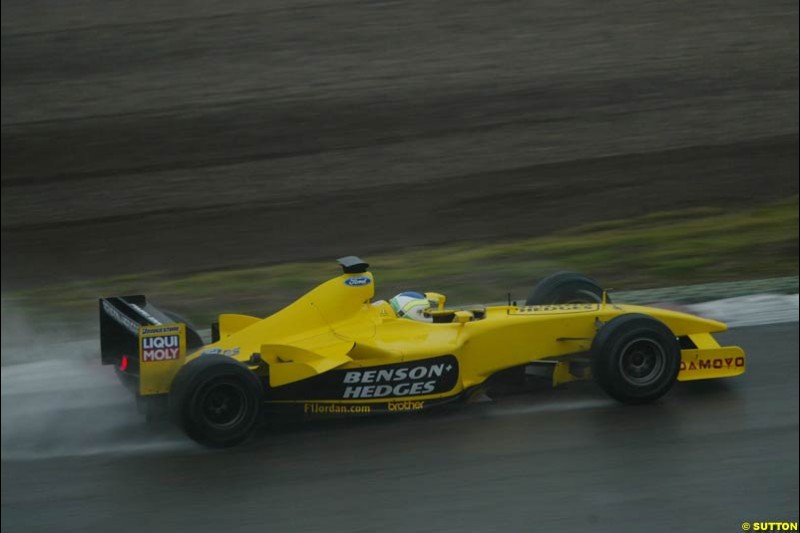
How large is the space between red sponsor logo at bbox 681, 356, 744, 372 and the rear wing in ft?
10.1

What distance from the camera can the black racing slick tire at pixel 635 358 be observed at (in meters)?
5.82

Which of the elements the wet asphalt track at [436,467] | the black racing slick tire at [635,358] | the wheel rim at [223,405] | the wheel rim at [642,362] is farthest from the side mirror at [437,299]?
the wheel rim at [223,405]

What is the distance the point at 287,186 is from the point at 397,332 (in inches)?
222

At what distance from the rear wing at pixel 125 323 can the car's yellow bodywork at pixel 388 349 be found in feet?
0.56

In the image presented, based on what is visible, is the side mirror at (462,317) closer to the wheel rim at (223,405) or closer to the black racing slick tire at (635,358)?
the black racing slick tire at (635,358)

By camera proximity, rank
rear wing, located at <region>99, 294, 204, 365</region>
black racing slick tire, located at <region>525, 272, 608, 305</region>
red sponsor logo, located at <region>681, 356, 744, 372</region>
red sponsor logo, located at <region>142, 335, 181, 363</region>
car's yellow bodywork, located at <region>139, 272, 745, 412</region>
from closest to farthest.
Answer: rear wing, located at <region>99, 294, 204, 365</region> < red sponsor logo, located at <region>142, 335, 181, 363</region> < car's yellow bodywork, located at <region>139, 272, 745, 412</region> < red sponsor logo, located at <region>681, 356, 744, 372</region> < black racing slick tire, located at <region>525, 272, 608, 305</region>

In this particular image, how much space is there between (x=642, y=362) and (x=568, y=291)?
0.67m

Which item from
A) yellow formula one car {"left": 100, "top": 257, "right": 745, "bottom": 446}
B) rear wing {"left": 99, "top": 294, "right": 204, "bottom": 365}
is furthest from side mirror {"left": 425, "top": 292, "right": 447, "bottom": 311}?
rear wing {"left": 99, "top": 294, "right": 204, "bottom": 365}

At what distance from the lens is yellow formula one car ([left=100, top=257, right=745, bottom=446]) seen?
5.33 meters

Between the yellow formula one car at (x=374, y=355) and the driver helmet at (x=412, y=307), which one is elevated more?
the driver helmet at (x=412, y=307)

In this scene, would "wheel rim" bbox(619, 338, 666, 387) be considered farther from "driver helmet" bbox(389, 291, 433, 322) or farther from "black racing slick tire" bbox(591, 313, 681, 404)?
"driver helmet" bbox(389, 291, 433, 322)

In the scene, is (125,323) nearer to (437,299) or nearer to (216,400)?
(216,400)

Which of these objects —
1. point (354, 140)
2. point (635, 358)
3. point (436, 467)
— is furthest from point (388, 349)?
point (354, 140)

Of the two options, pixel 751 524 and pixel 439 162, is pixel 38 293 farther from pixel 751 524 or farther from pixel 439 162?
pixel 439 162
